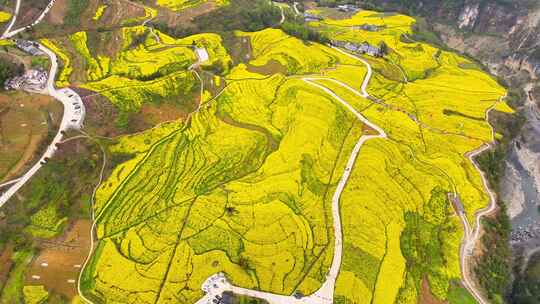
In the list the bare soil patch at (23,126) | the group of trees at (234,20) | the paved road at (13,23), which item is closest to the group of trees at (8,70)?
the bare soil patch at (23,126)

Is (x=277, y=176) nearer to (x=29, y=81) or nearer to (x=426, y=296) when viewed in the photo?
(x=426, y=296)

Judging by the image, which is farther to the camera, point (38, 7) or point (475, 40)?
point (475, 40)

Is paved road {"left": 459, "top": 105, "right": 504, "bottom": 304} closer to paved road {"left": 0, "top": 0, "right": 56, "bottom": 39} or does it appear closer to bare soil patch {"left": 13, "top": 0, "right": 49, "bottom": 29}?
paved road {"left": 0, "top": 0, "right": 56, "bottom": 39}

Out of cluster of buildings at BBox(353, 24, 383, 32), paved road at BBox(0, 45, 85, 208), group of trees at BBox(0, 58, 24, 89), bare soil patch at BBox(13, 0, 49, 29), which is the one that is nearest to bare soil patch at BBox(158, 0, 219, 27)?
bare soil patch at BBox(13, 0, 49, 29)

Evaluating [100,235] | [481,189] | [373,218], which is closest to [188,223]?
[100,235]

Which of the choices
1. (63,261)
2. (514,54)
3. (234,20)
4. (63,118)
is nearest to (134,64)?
(63,118)

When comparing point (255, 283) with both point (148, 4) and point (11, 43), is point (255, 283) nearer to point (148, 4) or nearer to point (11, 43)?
point (11, 43)

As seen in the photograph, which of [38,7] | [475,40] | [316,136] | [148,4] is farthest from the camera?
[475,40]
